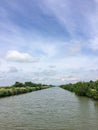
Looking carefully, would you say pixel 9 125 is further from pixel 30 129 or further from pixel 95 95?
pixel 95 95

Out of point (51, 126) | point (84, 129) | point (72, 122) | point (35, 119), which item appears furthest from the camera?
point (35, 119)

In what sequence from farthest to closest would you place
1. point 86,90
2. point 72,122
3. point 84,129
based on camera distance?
point 86,90 → point 72,122 → point 84,129

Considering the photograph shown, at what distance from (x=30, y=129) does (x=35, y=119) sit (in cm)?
545

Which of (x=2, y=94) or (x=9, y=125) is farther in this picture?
(x=2, y=94)

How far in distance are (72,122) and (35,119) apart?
14.4 ft

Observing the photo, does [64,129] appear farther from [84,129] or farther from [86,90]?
[86,90]

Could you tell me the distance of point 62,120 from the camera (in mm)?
26656

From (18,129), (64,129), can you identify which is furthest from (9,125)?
(64,129)

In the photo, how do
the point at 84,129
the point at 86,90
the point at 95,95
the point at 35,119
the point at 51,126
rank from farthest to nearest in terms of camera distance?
the point at 86,90 → the point at 95,95 → the point at 35,119 → the point at 51,126 → the point at 84,129

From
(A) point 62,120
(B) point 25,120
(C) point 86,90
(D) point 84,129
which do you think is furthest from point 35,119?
(C) point 86,90

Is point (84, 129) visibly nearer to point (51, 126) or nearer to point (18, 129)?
point (51, 126)

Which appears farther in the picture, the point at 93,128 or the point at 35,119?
the point at 35,119

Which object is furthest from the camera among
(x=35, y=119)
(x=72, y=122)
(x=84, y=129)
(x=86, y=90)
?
(x=86, y=90)

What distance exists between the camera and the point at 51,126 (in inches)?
925
